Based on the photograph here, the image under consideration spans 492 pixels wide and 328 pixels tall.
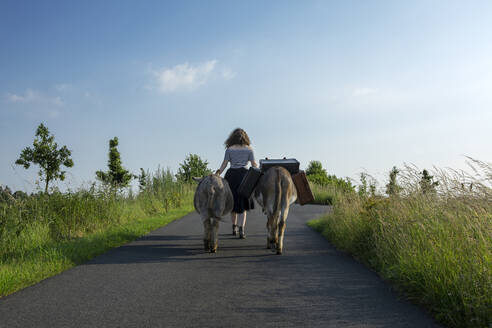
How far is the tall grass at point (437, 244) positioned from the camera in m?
3.76

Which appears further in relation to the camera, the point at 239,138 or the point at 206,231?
the point at 239,138

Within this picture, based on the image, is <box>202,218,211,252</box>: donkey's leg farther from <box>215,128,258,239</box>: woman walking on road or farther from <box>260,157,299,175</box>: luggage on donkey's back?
<box>260,157,299,175</box>: luggage on donkey's back

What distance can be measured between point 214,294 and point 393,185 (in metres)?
5.36

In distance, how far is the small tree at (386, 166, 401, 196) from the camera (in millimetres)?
8031

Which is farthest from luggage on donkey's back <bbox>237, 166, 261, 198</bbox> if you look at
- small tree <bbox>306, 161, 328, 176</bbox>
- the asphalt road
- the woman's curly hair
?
small tree <bbox>306, 161, 328, 176</bbox>

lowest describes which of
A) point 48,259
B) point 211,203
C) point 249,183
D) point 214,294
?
point 214,294

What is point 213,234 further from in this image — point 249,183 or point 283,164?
point 283,164

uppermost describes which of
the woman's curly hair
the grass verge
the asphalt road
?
the woman's curly hair

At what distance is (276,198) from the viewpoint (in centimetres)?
718

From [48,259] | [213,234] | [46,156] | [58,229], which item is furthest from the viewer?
[46,156]

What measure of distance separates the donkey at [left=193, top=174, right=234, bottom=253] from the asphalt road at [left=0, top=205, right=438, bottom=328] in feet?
1.43

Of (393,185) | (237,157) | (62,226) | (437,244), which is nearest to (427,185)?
(393,185)

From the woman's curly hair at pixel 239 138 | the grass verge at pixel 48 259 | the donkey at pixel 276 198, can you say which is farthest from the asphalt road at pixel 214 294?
the woman's curly hair at pixel 239 138

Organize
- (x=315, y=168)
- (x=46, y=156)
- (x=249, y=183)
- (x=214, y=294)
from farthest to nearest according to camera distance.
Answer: (x=315, y=168) → (x=46, y=156) → (x=249, y=183) → (x=214, y=294)
